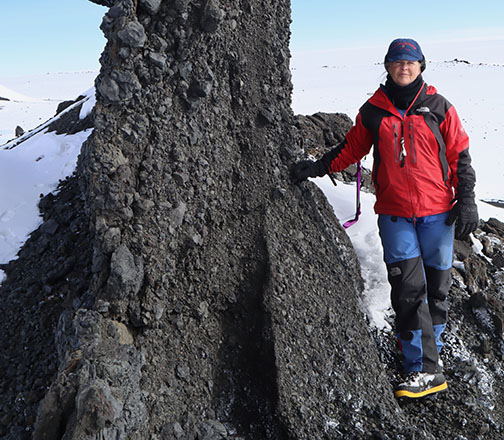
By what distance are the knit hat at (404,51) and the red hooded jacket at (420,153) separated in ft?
0.71

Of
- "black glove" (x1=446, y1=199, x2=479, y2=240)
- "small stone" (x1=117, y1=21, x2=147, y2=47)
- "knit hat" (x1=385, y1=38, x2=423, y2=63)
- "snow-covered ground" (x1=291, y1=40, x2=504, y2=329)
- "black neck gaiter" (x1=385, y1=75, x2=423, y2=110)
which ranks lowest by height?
"snow-covered ground" (x1=291, y1=40, x2=504, y2=329)

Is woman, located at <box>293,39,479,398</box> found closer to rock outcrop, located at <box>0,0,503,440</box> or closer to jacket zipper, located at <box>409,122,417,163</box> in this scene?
jacket zipper, located at <box>409,122,417,163</box>

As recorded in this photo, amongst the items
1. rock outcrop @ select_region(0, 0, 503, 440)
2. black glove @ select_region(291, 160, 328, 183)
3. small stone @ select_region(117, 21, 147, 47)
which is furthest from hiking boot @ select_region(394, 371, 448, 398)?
small stone @ select_region(117, 21, 147, 47)

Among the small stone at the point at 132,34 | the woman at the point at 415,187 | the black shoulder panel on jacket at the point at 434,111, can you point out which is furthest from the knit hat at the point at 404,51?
the small stone at the point at 132,34

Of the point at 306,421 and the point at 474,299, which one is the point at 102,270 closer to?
the point at 306,421

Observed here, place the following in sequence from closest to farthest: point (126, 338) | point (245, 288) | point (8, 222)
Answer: point (126, 338) → point (245, 288) → point (8, 222)

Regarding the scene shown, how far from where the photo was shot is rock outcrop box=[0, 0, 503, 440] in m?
2.52

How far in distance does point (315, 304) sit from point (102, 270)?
4.54 ft

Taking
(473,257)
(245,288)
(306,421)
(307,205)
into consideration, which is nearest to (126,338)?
(245,288)

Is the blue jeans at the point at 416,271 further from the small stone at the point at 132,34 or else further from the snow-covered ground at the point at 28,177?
the snow-covered ground at the point at 28,177

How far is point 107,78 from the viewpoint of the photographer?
8.61 ft

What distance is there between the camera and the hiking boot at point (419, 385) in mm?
3389

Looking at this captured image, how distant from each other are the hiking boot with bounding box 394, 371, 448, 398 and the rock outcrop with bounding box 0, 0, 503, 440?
0.11m

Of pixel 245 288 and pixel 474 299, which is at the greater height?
pixel 245 288
